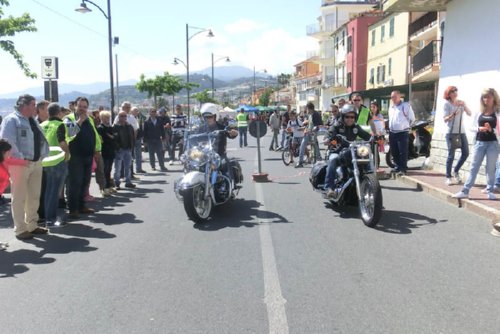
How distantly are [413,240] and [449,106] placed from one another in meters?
4.46

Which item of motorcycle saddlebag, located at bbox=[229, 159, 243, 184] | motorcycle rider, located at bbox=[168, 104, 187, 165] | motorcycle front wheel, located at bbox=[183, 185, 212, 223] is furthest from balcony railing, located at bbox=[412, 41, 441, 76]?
motorcycle front wheel, located at bbox=[183, 185, 212, 223]

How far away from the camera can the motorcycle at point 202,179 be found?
729cm

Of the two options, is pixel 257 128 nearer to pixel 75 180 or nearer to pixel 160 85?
pixel 75 180

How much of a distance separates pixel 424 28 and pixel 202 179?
95.7 feet

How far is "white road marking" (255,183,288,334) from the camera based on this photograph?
3883 millimetres

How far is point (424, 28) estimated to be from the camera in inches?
1270

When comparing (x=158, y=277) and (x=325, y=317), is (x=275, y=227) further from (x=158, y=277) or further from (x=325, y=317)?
(x=325, y=317)

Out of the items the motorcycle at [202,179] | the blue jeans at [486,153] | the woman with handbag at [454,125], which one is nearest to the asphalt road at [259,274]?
the motorcycle at [202,179]

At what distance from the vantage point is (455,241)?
619 centimetres

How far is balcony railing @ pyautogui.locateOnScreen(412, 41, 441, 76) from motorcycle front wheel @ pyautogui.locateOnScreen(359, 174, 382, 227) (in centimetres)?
2177

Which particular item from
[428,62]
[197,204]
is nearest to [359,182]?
[197,204]

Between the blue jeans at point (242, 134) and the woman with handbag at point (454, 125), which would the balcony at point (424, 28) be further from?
the woman with handbag at point (454, 125)

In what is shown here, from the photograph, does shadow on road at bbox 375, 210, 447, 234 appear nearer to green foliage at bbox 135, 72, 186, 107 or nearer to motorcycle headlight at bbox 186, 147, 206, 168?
motorcycle headlight at bbox 186, 147, 206, 168

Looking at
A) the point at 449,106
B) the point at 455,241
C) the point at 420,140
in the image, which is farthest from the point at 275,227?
the point at 420,140
